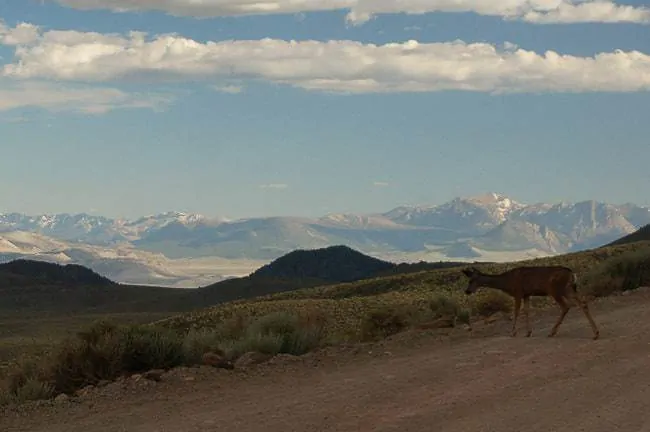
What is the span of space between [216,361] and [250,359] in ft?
2.48

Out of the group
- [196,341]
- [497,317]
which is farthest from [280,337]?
[497,317]

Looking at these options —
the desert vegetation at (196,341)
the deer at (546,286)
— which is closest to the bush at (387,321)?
the desert vegetation at (196,341)

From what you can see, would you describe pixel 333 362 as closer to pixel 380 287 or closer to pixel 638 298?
pixel 638 298

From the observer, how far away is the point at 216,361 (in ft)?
58.4

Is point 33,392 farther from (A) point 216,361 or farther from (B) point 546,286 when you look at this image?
(B) point 546,286

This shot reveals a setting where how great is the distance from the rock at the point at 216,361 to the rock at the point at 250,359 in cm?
23

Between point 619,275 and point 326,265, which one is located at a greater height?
point 326,265

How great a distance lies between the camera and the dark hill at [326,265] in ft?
443

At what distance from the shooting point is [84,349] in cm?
1794

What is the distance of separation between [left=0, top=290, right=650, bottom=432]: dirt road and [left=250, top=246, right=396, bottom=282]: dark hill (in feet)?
370

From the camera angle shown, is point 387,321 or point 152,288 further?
point 152,288

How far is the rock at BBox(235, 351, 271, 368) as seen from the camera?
711 inches

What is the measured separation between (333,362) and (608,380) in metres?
5.57

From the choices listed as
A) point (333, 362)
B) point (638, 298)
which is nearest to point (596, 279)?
point (638, 298)
